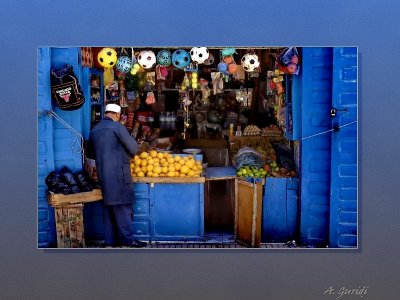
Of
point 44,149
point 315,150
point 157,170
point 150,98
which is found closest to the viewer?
point 44,149

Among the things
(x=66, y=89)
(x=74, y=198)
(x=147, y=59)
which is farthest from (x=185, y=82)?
(x=74, y=198)

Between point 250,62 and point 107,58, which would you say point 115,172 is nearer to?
point 107,58

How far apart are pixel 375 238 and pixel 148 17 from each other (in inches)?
98.1

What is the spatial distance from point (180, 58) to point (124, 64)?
0.46m

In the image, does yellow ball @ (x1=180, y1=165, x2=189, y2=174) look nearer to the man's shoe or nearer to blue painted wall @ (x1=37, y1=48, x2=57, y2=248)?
the man's shoe

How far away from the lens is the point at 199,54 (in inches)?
187

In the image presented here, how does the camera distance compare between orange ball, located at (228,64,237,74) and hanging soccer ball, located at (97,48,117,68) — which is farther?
orange ball, located at (228,64,237,74)

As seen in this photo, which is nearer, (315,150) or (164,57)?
(164,57)

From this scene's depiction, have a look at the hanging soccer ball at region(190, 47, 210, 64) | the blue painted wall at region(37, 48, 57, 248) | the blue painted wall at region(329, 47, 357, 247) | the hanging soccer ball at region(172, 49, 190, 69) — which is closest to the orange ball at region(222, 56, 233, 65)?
the hanging soccer ball at region(190, 47, 210, 64)

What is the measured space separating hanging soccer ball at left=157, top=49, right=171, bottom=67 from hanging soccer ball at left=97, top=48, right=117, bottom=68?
0.35 m

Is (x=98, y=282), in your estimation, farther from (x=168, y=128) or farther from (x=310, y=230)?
(x=310, y=230)

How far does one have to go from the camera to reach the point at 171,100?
5242 mm

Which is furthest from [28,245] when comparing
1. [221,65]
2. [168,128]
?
[221,65]

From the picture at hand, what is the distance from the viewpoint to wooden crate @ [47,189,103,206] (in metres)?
4.78
